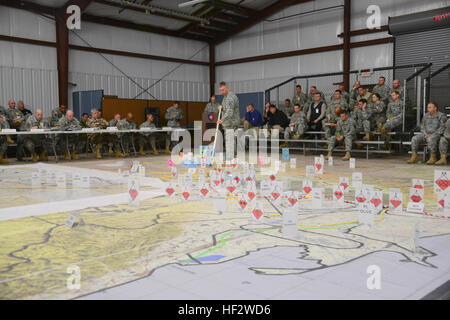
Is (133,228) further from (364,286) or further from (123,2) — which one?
(123,2)

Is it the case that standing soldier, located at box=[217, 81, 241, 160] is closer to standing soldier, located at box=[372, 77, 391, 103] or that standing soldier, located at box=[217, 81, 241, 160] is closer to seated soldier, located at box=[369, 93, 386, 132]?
seated soldier, located at box=[369, 93, 386, 132]

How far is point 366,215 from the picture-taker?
321 centimetres

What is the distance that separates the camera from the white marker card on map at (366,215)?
3.19m

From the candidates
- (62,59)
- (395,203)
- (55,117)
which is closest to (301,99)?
(55,117)

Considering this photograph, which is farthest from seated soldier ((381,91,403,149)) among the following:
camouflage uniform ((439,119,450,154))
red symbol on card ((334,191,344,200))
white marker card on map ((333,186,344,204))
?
red symbol on card ((334,191,344,200))

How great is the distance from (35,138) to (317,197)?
745 centimetres

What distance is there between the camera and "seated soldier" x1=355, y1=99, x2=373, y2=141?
9.34m

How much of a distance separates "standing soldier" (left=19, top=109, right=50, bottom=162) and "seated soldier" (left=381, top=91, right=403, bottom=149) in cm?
762

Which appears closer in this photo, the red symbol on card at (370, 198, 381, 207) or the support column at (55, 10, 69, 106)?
the red symbol on card at (370, 198, 381, 207)

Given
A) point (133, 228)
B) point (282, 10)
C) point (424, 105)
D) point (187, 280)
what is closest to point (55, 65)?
point (282, 10)

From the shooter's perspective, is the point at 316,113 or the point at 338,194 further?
the point at 316,113

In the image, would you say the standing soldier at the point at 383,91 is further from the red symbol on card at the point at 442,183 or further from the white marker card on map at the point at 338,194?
the white marker card on map at the point at 338,194

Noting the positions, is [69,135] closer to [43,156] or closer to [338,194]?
[43,156]

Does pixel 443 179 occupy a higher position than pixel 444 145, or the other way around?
pixel 444 145
